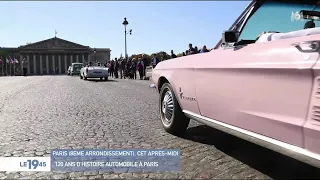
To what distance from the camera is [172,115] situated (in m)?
4.65

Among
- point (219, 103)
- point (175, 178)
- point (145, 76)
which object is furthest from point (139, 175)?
point (145, 76)

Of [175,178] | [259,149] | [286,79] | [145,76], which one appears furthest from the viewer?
[145,76]

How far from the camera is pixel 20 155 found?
12.1ft

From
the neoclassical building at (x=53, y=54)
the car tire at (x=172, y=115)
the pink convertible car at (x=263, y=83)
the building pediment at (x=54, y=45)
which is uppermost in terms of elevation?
the building pediment at (x=54, y=45)

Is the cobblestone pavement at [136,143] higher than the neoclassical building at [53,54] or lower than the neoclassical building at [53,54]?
lower

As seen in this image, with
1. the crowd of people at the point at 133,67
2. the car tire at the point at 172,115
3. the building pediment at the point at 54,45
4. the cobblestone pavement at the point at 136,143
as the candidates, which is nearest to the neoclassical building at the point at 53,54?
the building pediment at the point at 54,45

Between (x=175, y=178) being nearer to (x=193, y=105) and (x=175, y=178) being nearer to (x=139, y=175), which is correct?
(x=139, y=175)

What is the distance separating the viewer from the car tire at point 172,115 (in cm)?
452

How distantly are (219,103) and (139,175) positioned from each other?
1.08m

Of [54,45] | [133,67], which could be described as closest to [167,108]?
[133,67]

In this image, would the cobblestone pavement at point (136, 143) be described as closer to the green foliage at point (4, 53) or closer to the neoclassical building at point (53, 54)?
the neoclassical building at point (53, 54)

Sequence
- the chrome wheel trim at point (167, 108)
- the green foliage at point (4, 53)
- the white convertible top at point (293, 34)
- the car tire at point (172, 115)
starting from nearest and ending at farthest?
the white convertible top at point (293, 34) → the car tire at point (172, 115) → the chrome wheel trim at point (167, 108) → the green foliage at point (4, 53)
